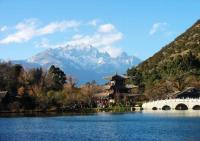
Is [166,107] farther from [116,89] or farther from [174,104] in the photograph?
[116,89]

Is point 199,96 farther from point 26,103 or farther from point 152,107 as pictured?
point 26,103

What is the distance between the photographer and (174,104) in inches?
4200

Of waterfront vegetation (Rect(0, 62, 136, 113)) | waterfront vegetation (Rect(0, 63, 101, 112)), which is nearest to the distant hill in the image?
waterfront vegetation (Rect(0, 62, 136, 113))

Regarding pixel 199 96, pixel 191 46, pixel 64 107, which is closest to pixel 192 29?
pixel 191 46

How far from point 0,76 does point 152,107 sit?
31041 millimetres

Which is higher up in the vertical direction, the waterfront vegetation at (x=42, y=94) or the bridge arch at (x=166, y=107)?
the waterfront vegetation at (x=42, y=94)

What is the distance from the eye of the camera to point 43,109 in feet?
345

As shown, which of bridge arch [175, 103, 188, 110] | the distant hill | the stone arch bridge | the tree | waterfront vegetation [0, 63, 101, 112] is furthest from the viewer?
the tree

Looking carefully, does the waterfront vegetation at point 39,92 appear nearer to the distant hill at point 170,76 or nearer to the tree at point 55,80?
the tree at point 55,80

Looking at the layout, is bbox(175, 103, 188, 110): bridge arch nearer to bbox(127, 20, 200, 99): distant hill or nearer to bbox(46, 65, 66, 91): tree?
bbox(127, 20, 200, 99): distant hill

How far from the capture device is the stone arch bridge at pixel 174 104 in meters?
104

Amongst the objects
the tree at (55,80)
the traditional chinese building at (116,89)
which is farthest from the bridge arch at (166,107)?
the tree at (55,80)

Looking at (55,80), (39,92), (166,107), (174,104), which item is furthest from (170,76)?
(39,92)

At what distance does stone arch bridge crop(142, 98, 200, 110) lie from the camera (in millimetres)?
103812
